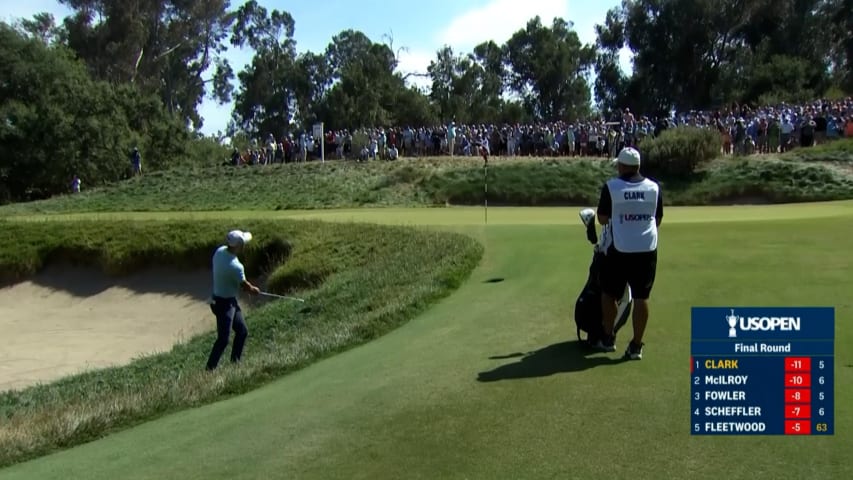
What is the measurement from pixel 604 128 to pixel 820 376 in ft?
118

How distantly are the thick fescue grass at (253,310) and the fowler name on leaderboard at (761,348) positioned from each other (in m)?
4.90

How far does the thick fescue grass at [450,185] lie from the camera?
33.8 m

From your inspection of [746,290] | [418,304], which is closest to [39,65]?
[418,304]

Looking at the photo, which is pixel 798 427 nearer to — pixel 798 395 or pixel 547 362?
pixel 798 395

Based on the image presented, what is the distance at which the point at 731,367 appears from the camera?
630 cm

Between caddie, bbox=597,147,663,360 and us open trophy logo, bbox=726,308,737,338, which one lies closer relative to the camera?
us open trophy logo, bbox=726,308,737,338

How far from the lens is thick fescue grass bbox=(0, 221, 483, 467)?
8.11 meters

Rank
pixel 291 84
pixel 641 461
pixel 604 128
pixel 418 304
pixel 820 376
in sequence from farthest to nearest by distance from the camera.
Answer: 1. pixel 291 84
2. pixel 604 128
3. pixel 418 304
4. pixel 820 376
5. pixel 641 461

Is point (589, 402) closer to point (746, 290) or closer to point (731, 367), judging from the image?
point (731, 367)

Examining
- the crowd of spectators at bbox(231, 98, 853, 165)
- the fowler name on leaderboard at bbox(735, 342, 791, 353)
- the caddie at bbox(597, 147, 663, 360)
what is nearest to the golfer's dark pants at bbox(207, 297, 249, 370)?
the caddie at bbox(597, 147, 663, 360)

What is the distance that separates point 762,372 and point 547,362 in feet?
6.75

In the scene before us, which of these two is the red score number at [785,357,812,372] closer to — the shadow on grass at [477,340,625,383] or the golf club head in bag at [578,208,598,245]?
the shadow on grass at [477,340,625,383]

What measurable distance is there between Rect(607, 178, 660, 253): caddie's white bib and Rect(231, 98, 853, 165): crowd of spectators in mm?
31336

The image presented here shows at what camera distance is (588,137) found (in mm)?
41281
